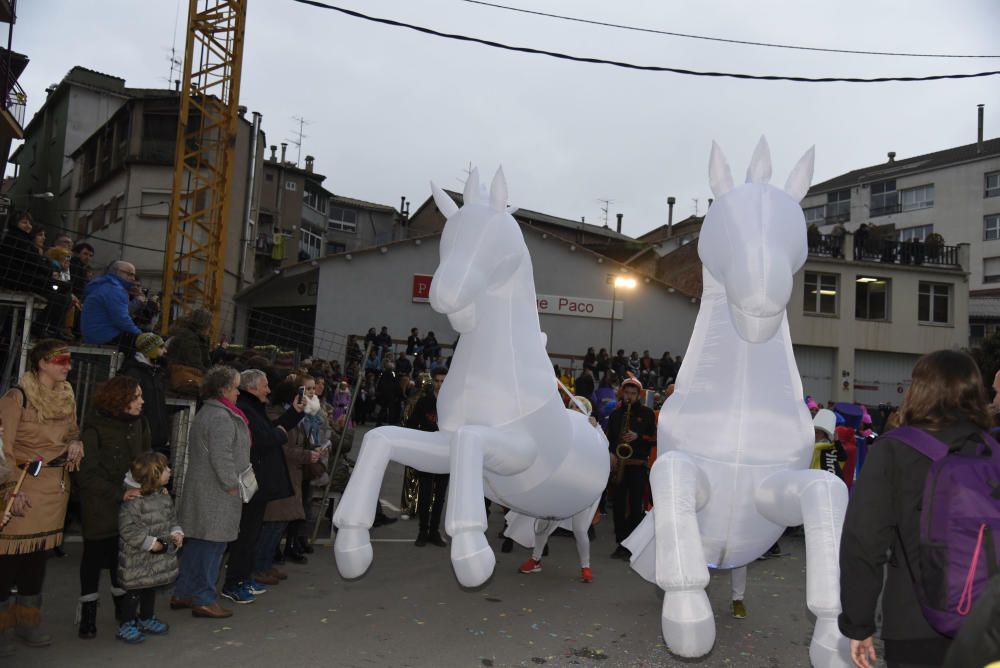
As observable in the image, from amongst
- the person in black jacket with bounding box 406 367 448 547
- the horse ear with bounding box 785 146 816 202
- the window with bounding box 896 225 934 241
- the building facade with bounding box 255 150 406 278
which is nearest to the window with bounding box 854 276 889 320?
the window with bounding box 896 225 934 241

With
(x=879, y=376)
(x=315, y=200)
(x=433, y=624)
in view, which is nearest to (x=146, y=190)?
(x=315, y=200)

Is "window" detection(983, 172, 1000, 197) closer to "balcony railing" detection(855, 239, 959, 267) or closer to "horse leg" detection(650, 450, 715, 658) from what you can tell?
"balcony railing" detection(855, 239, 959, 267)

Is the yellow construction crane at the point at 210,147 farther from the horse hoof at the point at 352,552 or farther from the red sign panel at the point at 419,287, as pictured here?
the horse hoof at the point at 352,552

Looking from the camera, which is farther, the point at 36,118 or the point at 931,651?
the point at 36,118

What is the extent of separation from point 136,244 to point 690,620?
2345cm

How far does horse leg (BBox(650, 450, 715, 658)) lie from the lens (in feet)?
9.81

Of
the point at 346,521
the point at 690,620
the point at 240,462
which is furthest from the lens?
the point at 240,462

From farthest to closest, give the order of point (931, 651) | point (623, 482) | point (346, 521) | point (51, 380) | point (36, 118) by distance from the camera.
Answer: point (36, 118)
point (623, 482)
point (51, 380)
point (346, 521)
point (931, 651)

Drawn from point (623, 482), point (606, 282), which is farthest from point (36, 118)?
point (623, 482)

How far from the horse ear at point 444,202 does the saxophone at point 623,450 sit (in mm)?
3460

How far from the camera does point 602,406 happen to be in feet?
35.3

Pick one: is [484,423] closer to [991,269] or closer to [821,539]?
[821,539]

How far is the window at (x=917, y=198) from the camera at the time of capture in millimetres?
35953

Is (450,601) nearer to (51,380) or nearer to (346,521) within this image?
(346,521)
